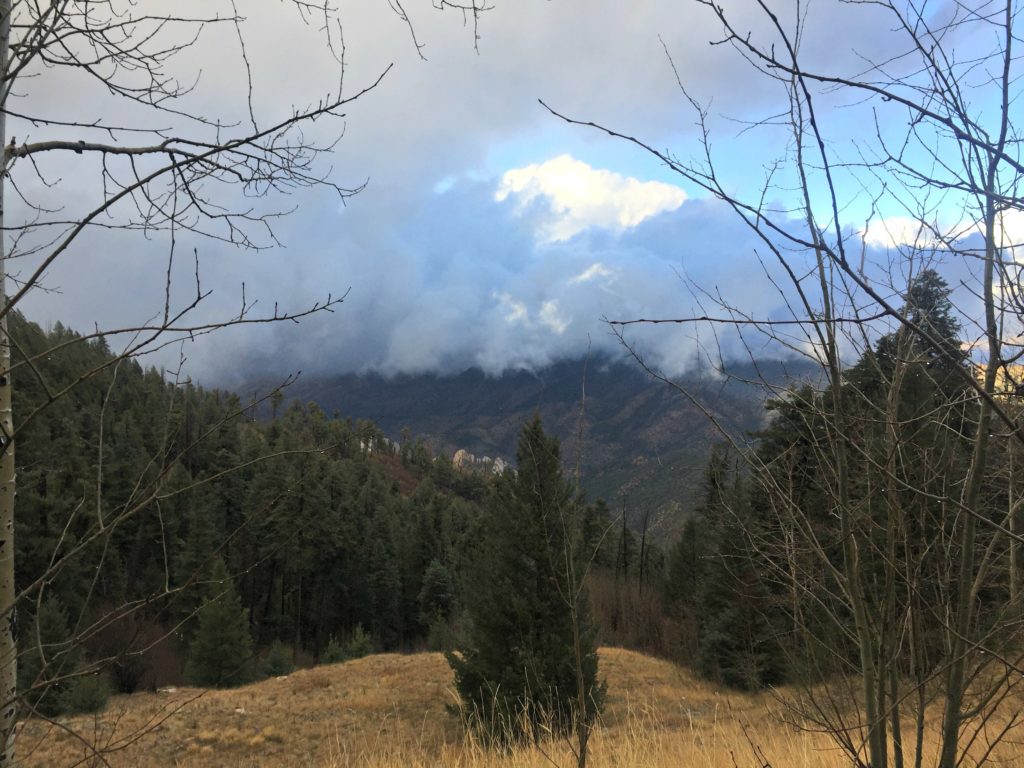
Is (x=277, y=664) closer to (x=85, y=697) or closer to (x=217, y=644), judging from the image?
(x=217, y=644)

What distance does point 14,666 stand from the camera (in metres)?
1.59

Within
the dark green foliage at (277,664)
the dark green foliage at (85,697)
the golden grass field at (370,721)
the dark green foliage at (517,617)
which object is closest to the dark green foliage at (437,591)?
the dark green foliage at (277,664)

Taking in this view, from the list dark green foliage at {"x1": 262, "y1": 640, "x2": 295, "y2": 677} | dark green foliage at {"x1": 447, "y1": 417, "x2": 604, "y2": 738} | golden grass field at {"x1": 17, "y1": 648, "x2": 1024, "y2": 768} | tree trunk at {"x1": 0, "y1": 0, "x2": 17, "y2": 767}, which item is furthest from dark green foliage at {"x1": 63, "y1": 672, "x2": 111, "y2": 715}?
tree trunk at {"x1": 0, "y1": 0, "x2": 17, "y2": 767}

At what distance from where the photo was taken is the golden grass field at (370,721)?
146 inches

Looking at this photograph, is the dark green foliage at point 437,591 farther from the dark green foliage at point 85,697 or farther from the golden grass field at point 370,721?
the dark green foliage at point 85,697

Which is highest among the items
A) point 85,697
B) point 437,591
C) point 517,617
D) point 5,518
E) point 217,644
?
point 5,518

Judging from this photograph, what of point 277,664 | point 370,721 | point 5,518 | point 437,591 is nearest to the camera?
point 5,518

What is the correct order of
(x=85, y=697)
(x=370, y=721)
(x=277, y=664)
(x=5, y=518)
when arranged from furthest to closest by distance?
(x=277, y=664), (x=85, y=697), (x=370, y=721), (x=5, y=518)

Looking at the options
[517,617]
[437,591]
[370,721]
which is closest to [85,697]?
[370,721]

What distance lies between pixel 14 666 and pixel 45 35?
165 centimetres

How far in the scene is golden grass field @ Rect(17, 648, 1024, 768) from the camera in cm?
371

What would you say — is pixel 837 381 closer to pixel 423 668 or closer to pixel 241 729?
pixel 241 729

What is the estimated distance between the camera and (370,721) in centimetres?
1402

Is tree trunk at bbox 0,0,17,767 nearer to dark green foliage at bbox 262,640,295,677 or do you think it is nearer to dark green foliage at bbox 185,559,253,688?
dark green foliage at bbox 185,559,253,688
